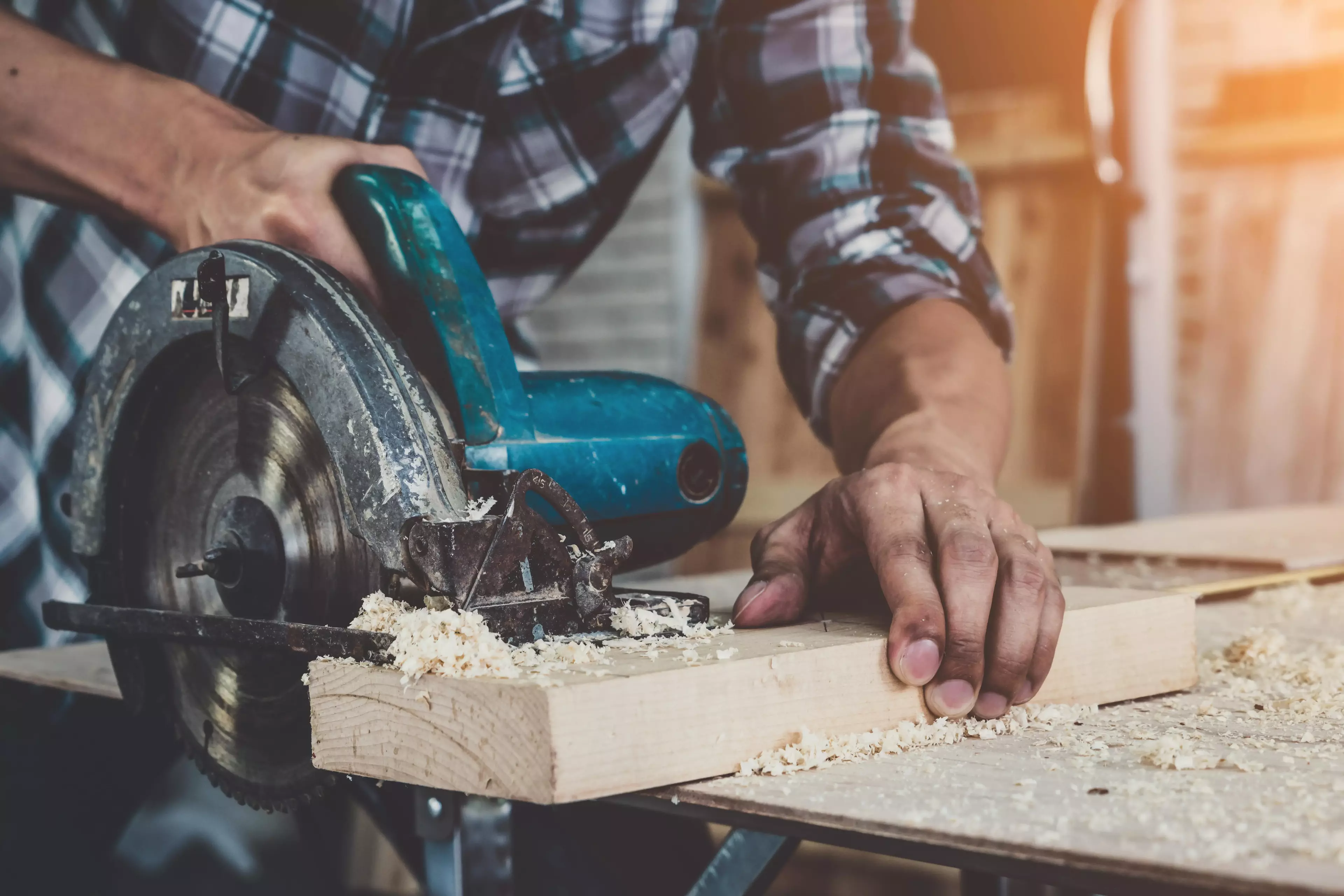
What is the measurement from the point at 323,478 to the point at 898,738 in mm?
493

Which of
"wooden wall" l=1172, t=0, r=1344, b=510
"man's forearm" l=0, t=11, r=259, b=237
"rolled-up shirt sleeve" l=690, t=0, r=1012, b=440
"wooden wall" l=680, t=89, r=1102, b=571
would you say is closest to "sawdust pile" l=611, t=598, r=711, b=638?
"man's forearm" l=0, t=11, r=259, b=237

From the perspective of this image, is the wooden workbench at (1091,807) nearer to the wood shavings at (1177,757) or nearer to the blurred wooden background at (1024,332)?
the wood shavings at (1177,757)

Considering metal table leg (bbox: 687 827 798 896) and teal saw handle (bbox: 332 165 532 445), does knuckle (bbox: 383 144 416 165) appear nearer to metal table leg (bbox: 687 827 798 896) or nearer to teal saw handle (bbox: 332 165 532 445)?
teal saw handle (bbox: 332 165 532 445)

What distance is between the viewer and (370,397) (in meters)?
0.94

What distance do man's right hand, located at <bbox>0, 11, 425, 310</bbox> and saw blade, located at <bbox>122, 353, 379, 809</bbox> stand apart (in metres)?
0.13

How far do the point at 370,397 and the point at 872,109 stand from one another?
1148 mm

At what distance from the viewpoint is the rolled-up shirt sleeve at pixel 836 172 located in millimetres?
1715

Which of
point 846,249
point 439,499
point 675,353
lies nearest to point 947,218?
point 846,249

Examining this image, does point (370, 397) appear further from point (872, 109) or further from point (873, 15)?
point (873, 15)

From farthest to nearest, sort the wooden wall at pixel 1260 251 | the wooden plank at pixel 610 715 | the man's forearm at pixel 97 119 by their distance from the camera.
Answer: the wooden wall at pixel 1260 251, the man's forearm at pixel 97 119, the wooden plank at pixel 610 715

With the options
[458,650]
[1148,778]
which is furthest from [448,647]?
[1148,778]

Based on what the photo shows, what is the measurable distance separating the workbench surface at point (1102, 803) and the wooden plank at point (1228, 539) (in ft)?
2.92

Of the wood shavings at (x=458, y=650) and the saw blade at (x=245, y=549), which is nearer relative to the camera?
the wood shavings at (x=458, y=650)

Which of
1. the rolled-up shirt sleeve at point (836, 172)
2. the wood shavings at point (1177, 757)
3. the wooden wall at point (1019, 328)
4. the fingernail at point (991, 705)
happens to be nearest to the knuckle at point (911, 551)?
the fingernail at point (991, 705)
